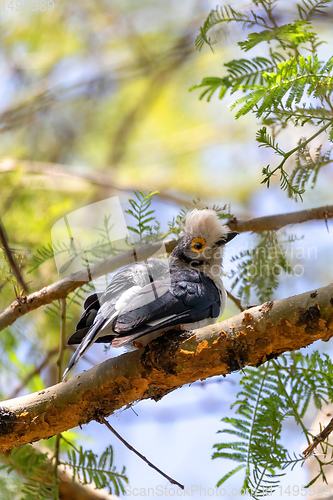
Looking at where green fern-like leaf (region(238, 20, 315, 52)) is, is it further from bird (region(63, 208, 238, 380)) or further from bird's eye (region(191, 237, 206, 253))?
bird's eye (region(191, 237, 206, 253))

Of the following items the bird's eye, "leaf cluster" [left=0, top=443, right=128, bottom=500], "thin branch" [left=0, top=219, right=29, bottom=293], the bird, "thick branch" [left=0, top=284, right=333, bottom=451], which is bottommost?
"leaf cluster" [left=0, top=443, right=128, bottom=500]

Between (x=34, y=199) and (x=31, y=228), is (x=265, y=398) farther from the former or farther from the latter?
(x=34, y=199)

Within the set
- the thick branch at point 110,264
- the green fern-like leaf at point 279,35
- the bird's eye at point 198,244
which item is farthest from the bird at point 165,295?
the green fern-like leaf at point 279,35

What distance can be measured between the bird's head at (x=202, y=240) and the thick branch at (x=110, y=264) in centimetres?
14

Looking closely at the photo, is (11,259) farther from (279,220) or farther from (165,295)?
(279,220)

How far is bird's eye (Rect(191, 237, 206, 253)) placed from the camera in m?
2.48

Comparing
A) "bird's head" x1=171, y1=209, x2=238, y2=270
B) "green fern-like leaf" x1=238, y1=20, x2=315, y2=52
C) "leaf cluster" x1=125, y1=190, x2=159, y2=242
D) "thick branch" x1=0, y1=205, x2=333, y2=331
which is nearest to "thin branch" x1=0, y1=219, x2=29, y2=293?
"thick branch" x1=0, y1=205, x2=333, y2=331

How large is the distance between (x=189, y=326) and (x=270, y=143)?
81 cm

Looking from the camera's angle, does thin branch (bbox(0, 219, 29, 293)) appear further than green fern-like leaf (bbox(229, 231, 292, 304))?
No

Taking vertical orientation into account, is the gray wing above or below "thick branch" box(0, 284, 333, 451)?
above

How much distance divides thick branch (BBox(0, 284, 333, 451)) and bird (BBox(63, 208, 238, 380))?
90 millimetres

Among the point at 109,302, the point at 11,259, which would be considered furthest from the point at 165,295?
the point at 11,259

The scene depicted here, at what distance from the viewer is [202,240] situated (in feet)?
8.14

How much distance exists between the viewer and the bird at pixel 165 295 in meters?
1.92
